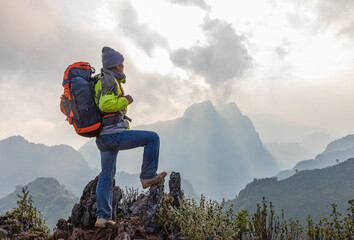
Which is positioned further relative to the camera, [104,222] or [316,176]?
[316,176]

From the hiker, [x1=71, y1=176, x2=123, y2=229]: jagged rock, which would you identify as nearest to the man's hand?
the hiker

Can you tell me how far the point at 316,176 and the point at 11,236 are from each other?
185 meters

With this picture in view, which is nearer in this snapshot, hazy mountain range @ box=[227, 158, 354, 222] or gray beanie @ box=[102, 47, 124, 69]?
gray beanie @ box=[102, 47, 124, 69]

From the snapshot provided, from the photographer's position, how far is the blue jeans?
14.1 feet

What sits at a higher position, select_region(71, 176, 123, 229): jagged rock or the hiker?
the hiker

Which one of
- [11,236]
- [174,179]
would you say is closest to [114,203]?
[174,179]

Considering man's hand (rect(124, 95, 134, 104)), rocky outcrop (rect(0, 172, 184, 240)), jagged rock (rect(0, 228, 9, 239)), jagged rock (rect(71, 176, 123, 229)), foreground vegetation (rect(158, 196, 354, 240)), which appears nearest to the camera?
man's hand (rect(124, 95, 134, 104))

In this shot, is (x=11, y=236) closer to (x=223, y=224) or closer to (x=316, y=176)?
(x=223, y=224)

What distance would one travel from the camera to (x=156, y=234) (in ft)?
15.8

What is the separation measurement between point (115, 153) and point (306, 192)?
172770 mm

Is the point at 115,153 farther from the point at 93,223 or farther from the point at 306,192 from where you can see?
the point at 306,192

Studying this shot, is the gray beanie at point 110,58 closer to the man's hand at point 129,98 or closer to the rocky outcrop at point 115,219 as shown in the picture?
the man's hand at point 129,98

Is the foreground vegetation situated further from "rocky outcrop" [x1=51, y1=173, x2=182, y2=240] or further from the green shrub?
the green shrub

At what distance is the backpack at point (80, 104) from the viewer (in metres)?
4.16
